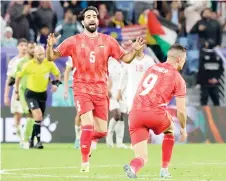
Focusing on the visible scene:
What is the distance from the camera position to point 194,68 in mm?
26172

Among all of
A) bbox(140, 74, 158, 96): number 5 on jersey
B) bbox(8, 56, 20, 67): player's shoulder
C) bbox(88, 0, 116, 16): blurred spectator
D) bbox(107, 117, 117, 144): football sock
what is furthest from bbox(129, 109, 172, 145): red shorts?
bbox(88, 0, 116, 16): blurred spectator

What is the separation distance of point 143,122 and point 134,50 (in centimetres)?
169

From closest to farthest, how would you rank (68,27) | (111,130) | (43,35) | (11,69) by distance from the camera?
(111,130) → (11,69) → (43,35) → (68,27)

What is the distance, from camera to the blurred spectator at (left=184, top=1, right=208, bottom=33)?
27547mm

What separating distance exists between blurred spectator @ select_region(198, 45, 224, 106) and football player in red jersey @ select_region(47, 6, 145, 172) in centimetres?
1068

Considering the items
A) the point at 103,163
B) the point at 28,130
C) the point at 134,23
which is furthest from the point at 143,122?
the point at 134,23

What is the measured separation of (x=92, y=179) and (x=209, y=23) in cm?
1458

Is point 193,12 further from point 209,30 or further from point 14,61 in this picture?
point 14,61

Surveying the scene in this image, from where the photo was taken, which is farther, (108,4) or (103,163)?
(108,4)

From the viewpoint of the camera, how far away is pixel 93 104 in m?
15.1

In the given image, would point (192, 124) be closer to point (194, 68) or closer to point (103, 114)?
point (194, 68)

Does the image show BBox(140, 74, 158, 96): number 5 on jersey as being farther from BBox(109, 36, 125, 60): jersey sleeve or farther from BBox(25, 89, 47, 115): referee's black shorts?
BBox(25, 89, 47, 115): referee's black shorts

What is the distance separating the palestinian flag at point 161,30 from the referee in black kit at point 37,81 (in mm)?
5268

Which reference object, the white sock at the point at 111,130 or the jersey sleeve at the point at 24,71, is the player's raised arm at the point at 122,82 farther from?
the jersey sleeve at the point at 24,71
